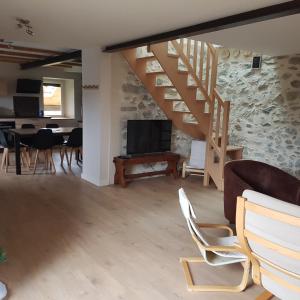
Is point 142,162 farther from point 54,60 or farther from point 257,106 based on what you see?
point 54,60

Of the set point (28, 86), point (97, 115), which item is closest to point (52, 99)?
point (28, 86)

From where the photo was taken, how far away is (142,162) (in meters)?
5.04

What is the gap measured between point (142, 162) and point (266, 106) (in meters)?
2.37

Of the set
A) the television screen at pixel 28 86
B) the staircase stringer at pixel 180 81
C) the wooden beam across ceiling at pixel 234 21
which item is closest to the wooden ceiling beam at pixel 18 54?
the television screen at pixel 28 86

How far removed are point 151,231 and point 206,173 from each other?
216 cm

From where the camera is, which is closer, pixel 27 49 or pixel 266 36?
pixel 266 36

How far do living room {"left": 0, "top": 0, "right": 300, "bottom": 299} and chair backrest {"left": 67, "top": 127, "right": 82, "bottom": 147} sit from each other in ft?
1.17

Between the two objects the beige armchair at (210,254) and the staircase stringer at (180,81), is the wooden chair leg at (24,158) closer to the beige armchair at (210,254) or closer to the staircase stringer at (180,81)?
the staircase stringer at (180,81)

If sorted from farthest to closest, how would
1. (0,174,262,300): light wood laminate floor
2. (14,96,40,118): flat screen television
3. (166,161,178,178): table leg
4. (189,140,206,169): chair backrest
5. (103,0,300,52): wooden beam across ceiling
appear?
(14,96,40,118): flat screen television → (166,161,178,178): table leg → (189,140,206,169): chair backrest → (103,0,300,52): wooden beam across ceiling → (0,174,262,300): light wood laminate floor

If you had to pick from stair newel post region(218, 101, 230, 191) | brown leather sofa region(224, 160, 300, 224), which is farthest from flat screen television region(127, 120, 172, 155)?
brown leather sofa region(224, 160, 300, 224)

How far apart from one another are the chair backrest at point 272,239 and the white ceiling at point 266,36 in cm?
212

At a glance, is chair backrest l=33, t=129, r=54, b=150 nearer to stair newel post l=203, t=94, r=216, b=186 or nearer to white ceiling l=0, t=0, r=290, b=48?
white ceiling l=0, t=0, r=290, b=48

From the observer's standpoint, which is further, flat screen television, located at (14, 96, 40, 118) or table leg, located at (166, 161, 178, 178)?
flat screen television, located at (14, 96, 40, 118)

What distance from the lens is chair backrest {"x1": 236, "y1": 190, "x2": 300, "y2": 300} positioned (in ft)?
4.88
